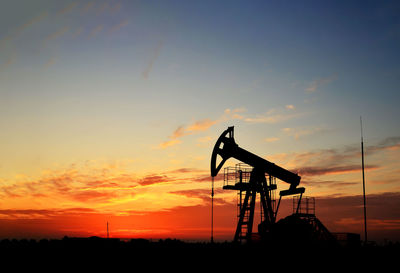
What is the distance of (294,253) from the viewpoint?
20.0 metres

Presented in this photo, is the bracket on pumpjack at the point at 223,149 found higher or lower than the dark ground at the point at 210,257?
higher

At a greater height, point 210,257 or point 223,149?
point 223,149

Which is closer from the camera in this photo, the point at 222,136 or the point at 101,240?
the point at 222,136

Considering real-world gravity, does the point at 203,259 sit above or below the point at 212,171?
below

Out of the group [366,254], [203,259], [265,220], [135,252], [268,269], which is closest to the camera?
[268,269]

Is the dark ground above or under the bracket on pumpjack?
under

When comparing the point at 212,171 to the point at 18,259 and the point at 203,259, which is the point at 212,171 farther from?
the point at 18,259

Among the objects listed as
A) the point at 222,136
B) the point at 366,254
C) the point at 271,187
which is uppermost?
the point at 222,136

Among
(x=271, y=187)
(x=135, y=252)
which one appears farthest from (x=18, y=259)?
(x=271, y=187)

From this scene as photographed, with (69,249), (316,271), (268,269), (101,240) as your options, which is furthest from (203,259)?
(101,240)

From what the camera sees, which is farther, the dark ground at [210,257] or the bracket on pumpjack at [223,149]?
the bracket on pumpjack at [223,149]

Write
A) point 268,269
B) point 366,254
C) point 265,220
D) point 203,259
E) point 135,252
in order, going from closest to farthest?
point 268,269, point 203,259, point 135,252, point 366,254, point 265,220

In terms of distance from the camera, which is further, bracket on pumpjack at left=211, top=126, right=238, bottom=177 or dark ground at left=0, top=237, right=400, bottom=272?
bracket on pumpjack at left=211, top=126, right=238, bottom=177

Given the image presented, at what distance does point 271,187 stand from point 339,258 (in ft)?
19.3
